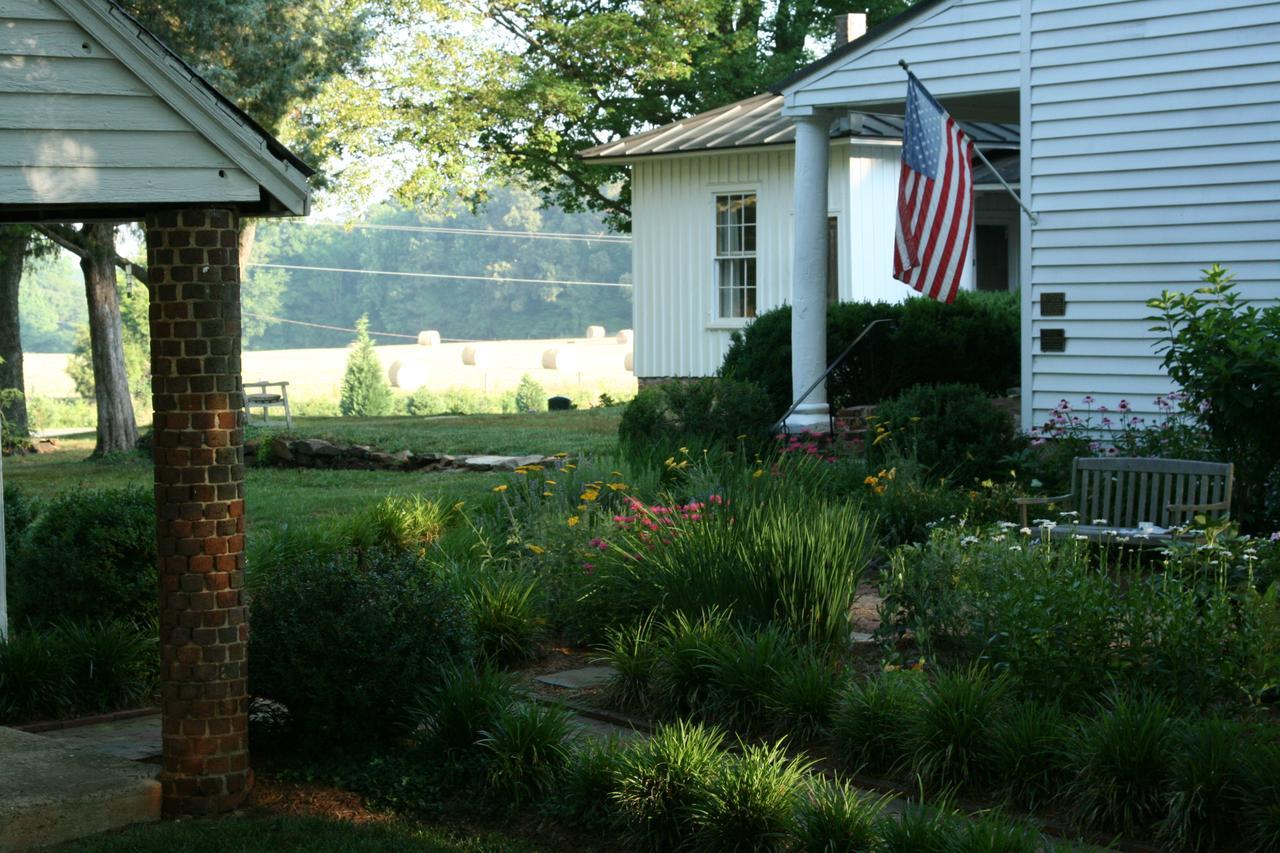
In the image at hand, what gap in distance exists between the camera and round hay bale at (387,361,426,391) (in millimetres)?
42656

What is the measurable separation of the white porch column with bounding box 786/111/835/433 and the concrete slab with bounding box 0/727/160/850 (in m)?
8.70

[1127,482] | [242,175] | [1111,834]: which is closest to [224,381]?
[242,175]

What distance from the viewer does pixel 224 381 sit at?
5.71 meters

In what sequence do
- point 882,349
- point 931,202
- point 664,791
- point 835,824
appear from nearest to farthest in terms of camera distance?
point 835,824, point 664,791, point 931,202, point 882,349

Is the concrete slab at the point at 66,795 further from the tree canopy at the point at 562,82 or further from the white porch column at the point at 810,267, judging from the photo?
the tree canopy at the point at 562,82

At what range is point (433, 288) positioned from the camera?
71.6 metres

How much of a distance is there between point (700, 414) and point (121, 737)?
7041 millimetres

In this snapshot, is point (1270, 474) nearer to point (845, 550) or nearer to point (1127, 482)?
point (1127, 482)

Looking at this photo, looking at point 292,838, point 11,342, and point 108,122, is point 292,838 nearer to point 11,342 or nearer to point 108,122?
point 108,122

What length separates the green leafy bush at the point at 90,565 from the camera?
7895 mm

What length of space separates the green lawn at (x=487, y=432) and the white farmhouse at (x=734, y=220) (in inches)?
73.8

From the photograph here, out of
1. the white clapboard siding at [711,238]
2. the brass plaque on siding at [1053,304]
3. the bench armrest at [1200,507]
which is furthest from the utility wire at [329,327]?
the bench armrest at [1200,507]

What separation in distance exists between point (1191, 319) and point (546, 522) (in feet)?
14.1

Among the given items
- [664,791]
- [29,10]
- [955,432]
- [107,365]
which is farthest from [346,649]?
[107,365]
